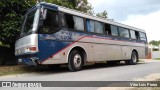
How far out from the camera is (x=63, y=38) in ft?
38.9

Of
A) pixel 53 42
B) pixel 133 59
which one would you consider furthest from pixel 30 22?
pixel 133 59

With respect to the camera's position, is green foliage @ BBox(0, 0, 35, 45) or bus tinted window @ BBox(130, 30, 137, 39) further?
bus tinted window @ BBox(130, 30, 137, 39)

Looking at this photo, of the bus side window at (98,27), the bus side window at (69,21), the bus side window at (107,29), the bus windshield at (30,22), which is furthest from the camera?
the bus side window at (107,29)

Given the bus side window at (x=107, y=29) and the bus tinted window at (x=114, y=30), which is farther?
the bus tinted window at (x=114, y=30)

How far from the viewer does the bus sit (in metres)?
10.9

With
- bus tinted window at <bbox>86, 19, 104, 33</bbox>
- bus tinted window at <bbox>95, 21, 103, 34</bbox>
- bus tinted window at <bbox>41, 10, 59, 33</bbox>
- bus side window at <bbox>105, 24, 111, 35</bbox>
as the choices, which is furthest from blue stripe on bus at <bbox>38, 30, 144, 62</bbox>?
bus side window at <bbox>105, 24, 111, 35</bbox>

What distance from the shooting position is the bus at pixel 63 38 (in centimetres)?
1086

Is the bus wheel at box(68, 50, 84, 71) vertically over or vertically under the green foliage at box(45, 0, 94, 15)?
under

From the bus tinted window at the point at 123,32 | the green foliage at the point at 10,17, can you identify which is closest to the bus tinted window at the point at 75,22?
the green foliage at the point at 10,17

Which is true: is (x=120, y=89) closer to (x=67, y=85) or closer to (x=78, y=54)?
(x=67, y=85)

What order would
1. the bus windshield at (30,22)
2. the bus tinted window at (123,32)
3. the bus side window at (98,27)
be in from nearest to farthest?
the bus windshield at (30,22) < the bus side window at (98,27) < the bus tinted window at (123,32)

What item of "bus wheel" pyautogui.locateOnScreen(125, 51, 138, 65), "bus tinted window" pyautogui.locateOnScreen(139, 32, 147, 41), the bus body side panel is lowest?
"bus wheel" pyautogui.locateOnScreen(125, 51, 138, 65)

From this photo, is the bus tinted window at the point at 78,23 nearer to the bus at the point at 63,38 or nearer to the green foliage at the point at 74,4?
the bus at the point at 63,38

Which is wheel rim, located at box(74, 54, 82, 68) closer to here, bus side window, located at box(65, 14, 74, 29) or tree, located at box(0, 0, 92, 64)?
bus side window, located at box(65, 14, 74, 29)
